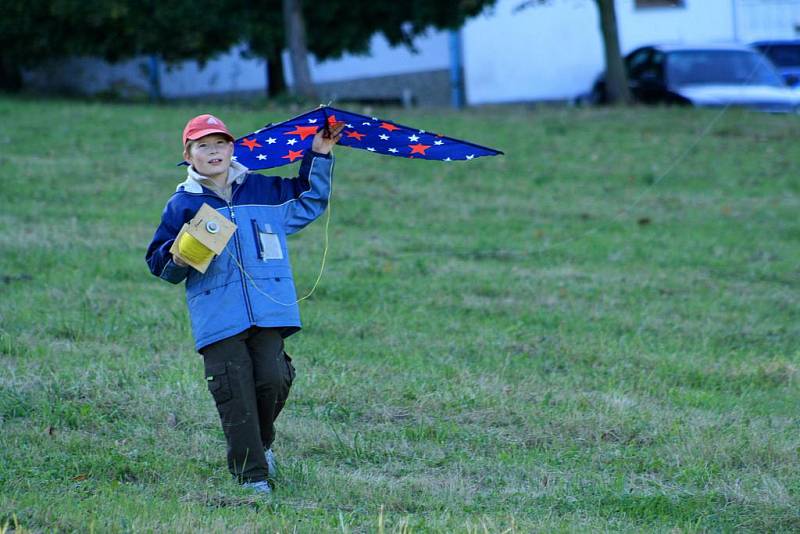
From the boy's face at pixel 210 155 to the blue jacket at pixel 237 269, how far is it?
3.5 inches

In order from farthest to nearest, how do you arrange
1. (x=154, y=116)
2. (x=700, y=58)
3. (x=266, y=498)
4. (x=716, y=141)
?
1. (x=700, y=58)
2. (x=154, y=116)
3. (x=716, y=141)
4. (x=266, y=498)

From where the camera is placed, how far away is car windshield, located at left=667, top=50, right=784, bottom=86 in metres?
18.5

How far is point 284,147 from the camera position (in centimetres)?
528

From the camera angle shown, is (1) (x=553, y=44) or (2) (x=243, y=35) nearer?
(2) (x=243, y=35)

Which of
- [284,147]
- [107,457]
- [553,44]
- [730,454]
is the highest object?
[553,44]

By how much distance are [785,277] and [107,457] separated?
21.3 ft

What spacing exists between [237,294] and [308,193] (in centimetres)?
61

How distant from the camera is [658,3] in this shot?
86.9 ft

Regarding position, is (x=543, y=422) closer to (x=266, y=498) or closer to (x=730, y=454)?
(x=730, y=454)

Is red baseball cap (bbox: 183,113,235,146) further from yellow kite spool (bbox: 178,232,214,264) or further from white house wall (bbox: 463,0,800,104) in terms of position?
white house wall (bbox: 463,0,800,104)

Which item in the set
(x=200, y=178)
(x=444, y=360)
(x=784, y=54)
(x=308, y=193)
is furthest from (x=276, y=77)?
(x=200, y=178)

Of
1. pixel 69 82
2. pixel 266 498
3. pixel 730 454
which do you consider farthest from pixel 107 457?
pixel 69 82

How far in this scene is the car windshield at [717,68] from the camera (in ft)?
60.8

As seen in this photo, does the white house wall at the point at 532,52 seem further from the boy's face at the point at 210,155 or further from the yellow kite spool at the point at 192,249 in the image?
the yellow kite spool at the point at 192,249
